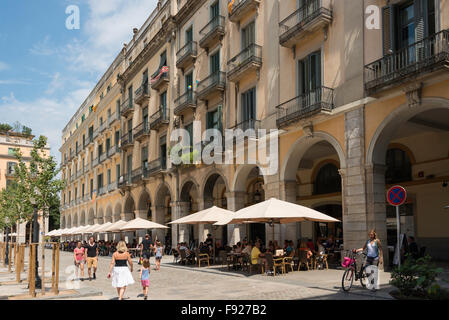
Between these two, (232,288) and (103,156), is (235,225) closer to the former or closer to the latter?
(232,288)

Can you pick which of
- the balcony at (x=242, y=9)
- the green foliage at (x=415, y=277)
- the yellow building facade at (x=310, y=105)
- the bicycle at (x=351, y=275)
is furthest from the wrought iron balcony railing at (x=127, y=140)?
the green foliage at (x=415, y=277)

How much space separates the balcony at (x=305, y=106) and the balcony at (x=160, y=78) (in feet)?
42.9

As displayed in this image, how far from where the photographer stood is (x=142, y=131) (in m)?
34.5

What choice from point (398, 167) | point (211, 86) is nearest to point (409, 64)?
point (398, 167)

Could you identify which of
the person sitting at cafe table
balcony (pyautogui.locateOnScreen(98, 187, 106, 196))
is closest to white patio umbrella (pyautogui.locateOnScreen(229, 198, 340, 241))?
the person sitting at cafe table

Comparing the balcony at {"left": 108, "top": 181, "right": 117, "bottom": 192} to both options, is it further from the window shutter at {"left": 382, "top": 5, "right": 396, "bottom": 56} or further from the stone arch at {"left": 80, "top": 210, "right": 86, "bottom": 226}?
the window shutter at {"left": 382, "top": 5, "right": 396, "bottom": 56}

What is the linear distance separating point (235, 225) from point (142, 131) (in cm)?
1450

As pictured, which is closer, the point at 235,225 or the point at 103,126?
the point at 235,225

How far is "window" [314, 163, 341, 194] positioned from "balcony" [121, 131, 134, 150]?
17.8 metres

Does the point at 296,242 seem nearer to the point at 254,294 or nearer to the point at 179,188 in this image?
the point at 254,294

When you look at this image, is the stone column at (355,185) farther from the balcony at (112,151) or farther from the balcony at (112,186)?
the balcony at (112,186)

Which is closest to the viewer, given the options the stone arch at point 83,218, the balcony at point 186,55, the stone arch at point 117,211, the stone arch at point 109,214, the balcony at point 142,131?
the balcony at point 186,55

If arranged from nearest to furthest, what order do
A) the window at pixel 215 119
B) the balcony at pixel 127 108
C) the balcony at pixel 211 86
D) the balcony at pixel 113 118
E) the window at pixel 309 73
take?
the window at pixel 309 73
the balcony at pixel 211 86
the window at pixel 215 119
the balcony at pixel 127 108
the balcony at pixel 113 118

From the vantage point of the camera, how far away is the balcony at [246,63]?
71.1 ft
